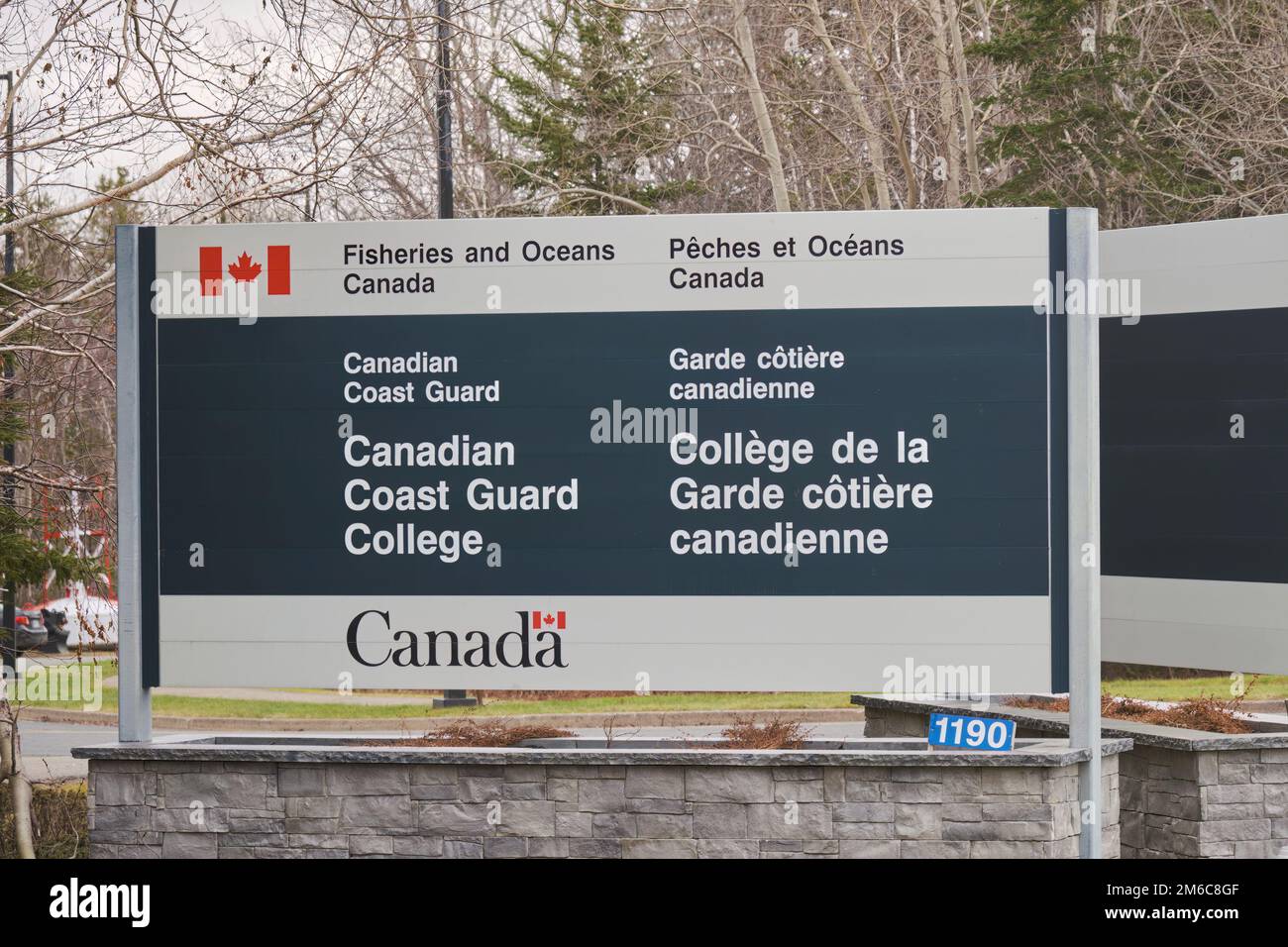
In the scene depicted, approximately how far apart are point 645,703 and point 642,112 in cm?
939

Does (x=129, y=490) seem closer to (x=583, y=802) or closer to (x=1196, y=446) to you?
(x=583, y=802)

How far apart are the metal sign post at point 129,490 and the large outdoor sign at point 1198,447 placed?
5.23 metres

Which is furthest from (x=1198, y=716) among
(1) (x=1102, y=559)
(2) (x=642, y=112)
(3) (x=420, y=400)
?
(2) (x=642, y=112)

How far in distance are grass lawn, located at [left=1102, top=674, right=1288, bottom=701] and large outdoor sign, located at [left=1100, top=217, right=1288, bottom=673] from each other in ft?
14.7

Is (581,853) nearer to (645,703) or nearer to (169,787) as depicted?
(169,787)

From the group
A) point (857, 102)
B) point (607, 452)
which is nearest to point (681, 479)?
point (607, 452)

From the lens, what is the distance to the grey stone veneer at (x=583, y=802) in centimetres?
604

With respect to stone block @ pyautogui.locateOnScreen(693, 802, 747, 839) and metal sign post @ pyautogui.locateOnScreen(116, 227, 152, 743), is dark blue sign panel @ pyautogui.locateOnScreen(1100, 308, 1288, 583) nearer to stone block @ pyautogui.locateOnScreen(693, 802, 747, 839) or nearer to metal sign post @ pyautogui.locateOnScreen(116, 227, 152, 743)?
stone block @ pyautogui.locateOnScreen(693, 802, 747, 839)

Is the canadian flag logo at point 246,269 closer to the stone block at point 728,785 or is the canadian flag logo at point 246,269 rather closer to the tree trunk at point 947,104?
the stone block at point 728,785

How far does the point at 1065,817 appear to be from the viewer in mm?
6094

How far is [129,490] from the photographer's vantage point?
641 centimetres

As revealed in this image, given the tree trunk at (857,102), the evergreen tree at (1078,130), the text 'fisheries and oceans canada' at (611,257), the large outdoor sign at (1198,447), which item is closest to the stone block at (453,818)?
the text 'fisheries and oceans canada' at (611,257)

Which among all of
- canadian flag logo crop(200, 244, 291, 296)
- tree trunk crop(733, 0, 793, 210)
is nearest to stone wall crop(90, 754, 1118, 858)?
canadian flag logo crop(200, 244, 291, 296)

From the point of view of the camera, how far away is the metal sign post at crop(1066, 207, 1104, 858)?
6102 mm
